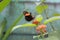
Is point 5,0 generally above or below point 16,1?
above

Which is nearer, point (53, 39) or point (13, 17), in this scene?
point (53, 39)

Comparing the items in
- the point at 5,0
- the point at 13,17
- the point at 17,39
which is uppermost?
the point at 5,0

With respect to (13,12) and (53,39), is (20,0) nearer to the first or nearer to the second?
(13,12)

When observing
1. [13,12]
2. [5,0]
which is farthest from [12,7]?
[5,0]

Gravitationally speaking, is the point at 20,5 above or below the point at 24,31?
above

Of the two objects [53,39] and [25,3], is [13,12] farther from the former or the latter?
[53,39]

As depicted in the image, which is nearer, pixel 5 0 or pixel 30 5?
pixel 5 0

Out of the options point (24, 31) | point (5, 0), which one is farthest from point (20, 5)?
point (5, 0)

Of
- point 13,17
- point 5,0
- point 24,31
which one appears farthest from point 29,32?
point 5,0
